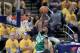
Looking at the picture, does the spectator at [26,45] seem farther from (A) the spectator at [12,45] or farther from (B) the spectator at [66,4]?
(B) the spectator at [66,4]

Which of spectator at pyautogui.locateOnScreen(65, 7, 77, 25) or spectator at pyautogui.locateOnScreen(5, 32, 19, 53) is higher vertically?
spectator at pyautogui.locateOnScreen(65, 7, 77, 25)

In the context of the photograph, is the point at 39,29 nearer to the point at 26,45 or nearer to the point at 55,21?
the point at 55,21

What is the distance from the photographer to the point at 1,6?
2116 cm

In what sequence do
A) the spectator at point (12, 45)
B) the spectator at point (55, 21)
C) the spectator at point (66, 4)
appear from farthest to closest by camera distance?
1. the spectator at point (66, 4)
2. the spectator at point (55, 21)
3. the spectator at point (12, 45)

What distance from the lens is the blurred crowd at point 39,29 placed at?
17734 millimetres

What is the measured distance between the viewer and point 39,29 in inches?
731

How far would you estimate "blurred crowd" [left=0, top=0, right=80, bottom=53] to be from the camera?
58.2 feet

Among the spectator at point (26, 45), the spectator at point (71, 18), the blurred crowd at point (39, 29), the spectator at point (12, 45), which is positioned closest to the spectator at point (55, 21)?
the blurred crowd at point (39, 29)

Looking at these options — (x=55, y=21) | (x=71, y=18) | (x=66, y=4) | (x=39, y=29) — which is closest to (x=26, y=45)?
(x=39, y=29)

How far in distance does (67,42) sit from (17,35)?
2.13 meters

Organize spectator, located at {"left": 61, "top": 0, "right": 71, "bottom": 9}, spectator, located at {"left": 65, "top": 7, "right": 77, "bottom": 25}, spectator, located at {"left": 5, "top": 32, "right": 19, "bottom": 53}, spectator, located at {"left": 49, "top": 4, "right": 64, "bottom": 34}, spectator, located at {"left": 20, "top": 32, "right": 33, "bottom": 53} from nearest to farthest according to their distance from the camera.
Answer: spectator, located at {"left": 20, "top": 32, "right": 33, "bottom": 53} < spectator, located at {"left": 5, "top": 32, "right": 19, "bottom": 53} < spectator, located at {"left": 49, "top": 4, "right": 64, "bottom": 34} < spectator, located at {"left": 65, "top": 7, "right": 77, "bottom": 25} < spectator, located at {"left": 61, "top": 0, "right": 71, "bottom": 9}

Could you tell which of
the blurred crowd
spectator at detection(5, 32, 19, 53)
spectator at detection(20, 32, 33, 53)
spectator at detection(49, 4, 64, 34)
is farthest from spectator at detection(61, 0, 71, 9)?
spectator at detection(5, 32, 19, 53)

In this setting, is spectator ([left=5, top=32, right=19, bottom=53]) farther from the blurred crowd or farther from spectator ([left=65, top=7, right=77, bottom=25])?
spectator ([left=65, top=7, right=77, bottom=25])

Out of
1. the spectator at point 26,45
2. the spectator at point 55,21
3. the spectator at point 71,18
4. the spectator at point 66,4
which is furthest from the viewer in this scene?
the spectator at point 66,4
